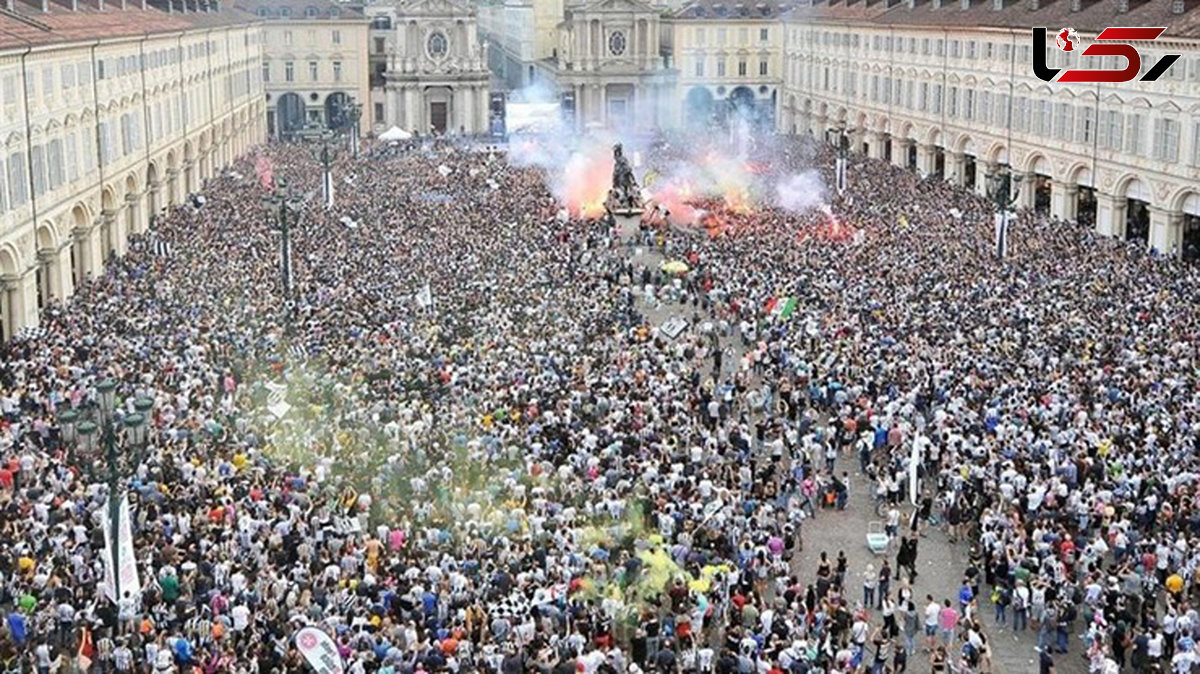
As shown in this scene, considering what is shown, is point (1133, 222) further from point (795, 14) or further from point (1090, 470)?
point (795, 14)

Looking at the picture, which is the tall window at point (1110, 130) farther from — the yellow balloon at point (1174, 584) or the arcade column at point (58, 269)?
the arcade column at point (58, 269)

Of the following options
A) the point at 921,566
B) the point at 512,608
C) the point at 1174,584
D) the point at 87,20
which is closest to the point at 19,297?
the point at 87,20

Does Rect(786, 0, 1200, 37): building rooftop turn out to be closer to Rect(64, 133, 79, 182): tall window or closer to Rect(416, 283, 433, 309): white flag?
Rect(416, 283, 433, 309): white flag

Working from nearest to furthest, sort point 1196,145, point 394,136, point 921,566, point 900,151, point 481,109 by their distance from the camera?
point 921,566 < point 1196,145 < point 900,151 < point 394,136 < point 481,109

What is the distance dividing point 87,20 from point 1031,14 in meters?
40.4

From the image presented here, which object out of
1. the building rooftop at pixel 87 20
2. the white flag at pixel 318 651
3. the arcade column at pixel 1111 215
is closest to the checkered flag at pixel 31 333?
the building rooftop at pixel 87 20

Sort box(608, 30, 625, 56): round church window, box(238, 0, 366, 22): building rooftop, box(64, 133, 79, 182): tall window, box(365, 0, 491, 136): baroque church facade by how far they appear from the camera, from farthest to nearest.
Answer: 1. box(608, 30, 625, 56): round church window
2. box(365, 0, 491, 136): baroque church facade
3. box(238, 0, 366, 22): building rooftop
4. box(64, 133, 79, 182): tall window

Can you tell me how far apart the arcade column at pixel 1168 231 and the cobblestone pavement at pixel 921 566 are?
91.6 ft

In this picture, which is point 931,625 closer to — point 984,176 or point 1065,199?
point 1065,199

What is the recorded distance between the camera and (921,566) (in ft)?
89.1

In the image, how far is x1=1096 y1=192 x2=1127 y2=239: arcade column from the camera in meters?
59.3

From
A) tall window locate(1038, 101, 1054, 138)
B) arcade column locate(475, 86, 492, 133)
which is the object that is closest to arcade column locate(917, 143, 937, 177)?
tall window locate(1038, 101, 1054, 138)

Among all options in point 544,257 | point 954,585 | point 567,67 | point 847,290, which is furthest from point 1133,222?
point 567,67

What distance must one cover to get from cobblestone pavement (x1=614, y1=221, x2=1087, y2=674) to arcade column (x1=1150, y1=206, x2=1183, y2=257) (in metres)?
27.9
